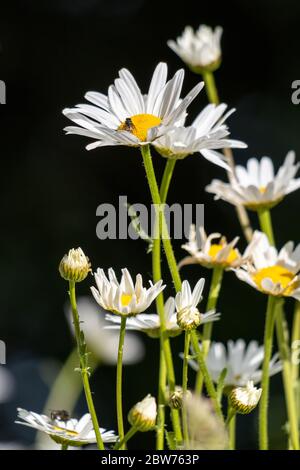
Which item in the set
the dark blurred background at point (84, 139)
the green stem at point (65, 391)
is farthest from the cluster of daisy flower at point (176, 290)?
the dark blurred background at point (84, 139)

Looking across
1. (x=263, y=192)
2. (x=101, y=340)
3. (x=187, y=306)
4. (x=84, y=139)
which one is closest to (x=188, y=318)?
(x=187, y=306)

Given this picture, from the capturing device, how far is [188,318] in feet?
1.42

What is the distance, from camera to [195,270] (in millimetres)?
2035

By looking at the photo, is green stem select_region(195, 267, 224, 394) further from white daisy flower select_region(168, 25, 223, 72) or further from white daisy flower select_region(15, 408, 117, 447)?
white daisy flower select_region(168, 25, 223, 72)

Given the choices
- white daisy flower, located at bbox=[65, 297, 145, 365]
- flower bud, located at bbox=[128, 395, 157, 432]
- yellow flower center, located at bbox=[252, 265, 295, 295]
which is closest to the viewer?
flower bud, located at bbox=[128, 395, 157, 432]

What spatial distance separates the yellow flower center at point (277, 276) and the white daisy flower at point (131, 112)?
11 centimetres

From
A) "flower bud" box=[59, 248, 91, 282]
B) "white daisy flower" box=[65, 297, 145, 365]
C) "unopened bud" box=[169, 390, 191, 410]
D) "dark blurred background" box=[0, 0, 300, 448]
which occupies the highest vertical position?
"dark blurred background" box=[0, 0, 300, 448]

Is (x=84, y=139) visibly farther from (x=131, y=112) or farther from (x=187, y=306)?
(x=187, y=306)

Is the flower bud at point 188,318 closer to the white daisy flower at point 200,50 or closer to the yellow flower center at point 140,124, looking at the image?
the yellow flower center at point 140,124

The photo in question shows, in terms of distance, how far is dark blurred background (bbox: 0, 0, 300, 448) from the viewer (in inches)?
87.5

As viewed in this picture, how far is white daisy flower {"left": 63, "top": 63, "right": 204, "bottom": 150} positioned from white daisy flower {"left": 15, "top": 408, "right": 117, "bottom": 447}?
15 centimetres

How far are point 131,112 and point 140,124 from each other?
0.02m

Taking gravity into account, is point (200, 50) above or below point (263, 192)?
above

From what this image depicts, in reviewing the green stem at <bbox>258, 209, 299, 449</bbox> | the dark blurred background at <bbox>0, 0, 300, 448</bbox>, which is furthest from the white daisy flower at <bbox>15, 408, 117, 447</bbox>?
the dark blurred background at <bbox>0, 0, 300, 448</bbox>
